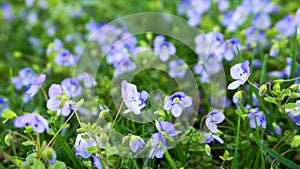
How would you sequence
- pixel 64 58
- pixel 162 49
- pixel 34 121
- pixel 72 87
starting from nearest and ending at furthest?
pixel 34 121
pixel 72 87
pixel 162 49
pixel 64 58

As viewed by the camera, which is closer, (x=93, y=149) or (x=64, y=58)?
(x=93, y=149)

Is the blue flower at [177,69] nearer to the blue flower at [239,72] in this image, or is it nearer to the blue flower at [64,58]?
the blue flower at [64,58]

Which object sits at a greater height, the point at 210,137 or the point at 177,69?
the point at 177,69

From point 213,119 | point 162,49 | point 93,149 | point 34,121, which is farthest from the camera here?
point 162,49

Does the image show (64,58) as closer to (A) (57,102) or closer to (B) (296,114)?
(A) (57,102)

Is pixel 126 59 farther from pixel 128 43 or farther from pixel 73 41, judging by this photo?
pixel 73 41

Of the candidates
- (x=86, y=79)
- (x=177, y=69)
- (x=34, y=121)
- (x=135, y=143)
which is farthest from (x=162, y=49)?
(x=34, y=121)

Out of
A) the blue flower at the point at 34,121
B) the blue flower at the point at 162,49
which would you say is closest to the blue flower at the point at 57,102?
the blue flower at the point at 34,121

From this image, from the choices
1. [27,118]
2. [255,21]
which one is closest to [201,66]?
[255,21]

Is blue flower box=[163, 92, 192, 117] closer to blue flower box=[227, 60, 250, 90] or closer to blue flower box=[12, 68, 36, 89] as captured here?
blue flower box=[227, 60, 250, 90]
